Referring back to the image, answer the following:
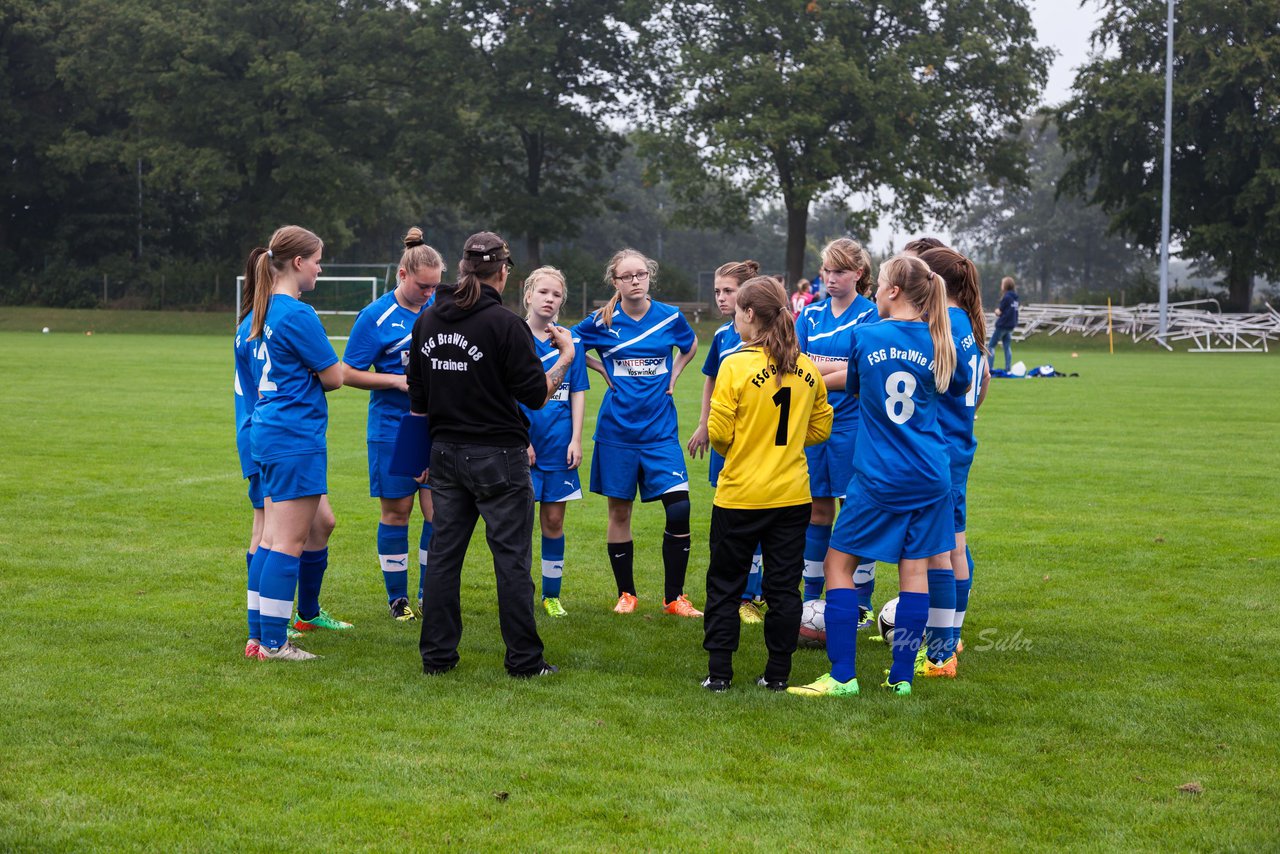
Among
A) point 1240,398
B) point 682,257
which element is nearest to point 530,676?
point 1240,398

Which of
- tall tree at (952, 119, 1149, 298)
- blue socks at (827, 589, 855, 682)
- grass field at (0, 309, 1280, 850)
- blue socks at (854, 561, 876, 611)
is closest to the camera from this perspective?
grass field at (0, 309, 1280, 850)

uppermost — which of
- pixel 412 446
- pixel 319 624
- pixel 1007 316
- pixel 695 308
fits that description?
pixel 695 308

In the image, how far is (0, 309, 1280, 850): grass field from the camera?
4031 millimetres

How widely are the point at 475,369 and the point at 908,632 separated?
2183mm

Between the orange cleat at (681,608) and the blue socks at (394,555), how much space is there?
146 centimetres

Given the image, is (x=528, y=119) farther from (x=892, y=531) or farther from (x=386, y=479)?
(x=892, y=531)

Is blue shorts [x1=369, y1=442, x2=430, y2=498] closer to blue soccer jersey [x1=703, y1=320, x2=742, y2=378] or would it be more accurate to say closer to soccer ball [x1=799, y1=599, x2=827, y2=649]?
blue soccer jersey [x1=703, y1=320, x2=742, y2=378]

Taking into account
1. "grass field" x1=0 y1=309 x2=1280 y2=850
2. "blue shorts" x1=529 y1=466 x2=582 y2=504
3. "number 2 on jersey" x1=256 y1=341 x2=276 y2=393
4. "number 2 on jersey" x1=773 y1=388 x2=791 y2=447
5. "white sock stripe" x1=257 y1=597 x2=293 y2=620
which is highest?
"number 2 on jersey" x1=256 y1=341 x2=276 y2=393

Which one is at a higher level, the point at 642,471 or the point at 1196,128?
the point at 1196,128

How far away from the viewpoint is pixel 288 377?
19.1 feet

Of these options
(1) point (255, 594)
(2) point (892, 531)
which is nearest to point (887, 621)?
(2) point (892, 531)

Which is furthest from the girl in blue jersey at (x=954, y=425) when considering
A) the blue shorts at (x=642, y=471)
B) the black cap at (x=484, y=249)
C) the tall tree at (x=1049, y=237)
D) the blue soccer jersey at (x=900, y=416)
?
the tall tree at (x=1049, y=237)

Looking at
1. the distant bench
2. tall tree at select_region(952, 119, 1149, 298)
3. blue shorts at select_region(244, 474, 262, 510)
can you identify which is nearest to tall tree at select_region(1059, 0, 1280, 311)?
the distant bench

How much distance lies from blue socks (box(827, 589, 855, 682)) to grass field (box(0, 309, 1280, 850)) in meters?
0.16
